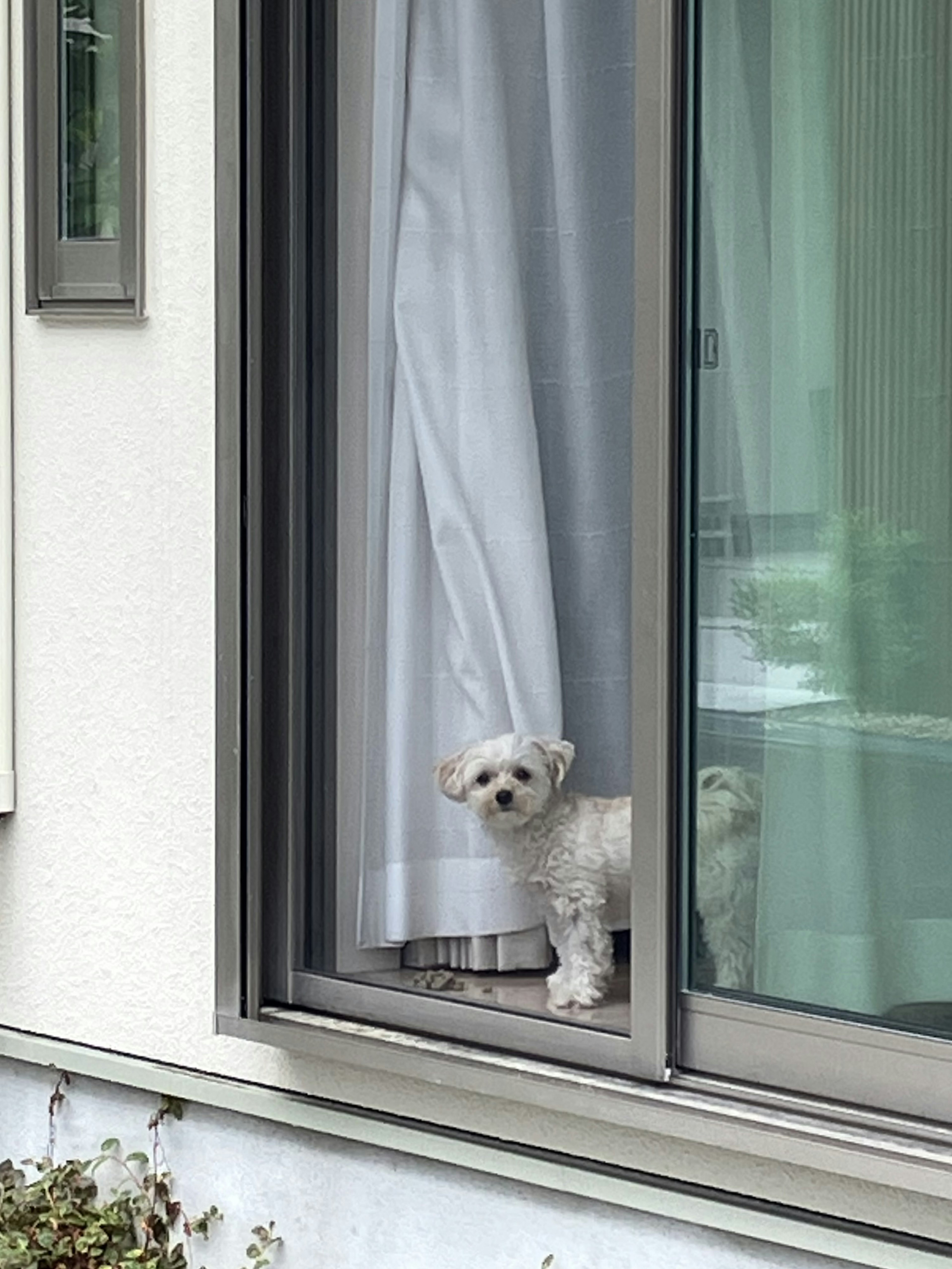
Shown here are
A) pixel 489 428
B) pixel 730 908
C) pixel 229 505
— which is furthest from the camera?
pixel 229 505

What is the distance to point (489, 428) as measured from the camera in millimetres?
3184

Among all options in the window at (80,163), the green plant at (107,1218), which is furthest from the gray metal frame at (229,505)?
the green plant at (107,1218)

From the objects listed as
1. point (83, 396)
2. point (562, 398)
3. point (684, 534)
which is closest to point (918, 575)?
point (684, 534)

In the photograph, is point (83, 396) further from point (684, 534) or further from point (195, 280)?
point (684, 534)

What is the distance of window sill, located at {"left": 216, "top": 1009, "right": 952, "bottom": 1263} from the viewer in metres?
2.70

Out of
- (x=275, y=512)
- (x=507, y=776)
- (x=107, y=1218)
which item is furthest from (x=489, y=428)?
(x=107, y=1218)

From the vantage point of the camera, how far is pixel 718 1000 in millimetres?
2895

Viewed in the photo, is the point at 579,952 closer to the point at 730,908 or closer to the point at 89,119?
the point at 730,908

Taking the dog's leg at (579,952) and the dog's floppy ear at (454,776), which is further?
the dog's floppy ear at (454,776)

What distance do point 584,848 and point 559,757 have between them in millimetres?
140

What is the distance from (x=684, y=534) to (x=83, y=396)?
4.49ft

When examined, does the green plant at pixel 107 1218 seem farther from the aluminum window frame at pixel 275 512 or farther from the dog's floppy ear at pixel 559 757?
the dog's floppy ear at pixel 559 757

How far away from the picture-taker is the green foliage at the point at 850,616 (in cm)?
276

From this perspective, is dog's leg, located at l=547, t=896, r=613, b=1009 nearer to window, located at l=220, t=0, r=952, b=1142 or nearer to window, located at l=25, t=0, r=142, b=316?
window, located at l=220, t=0, r=952, b=1142
